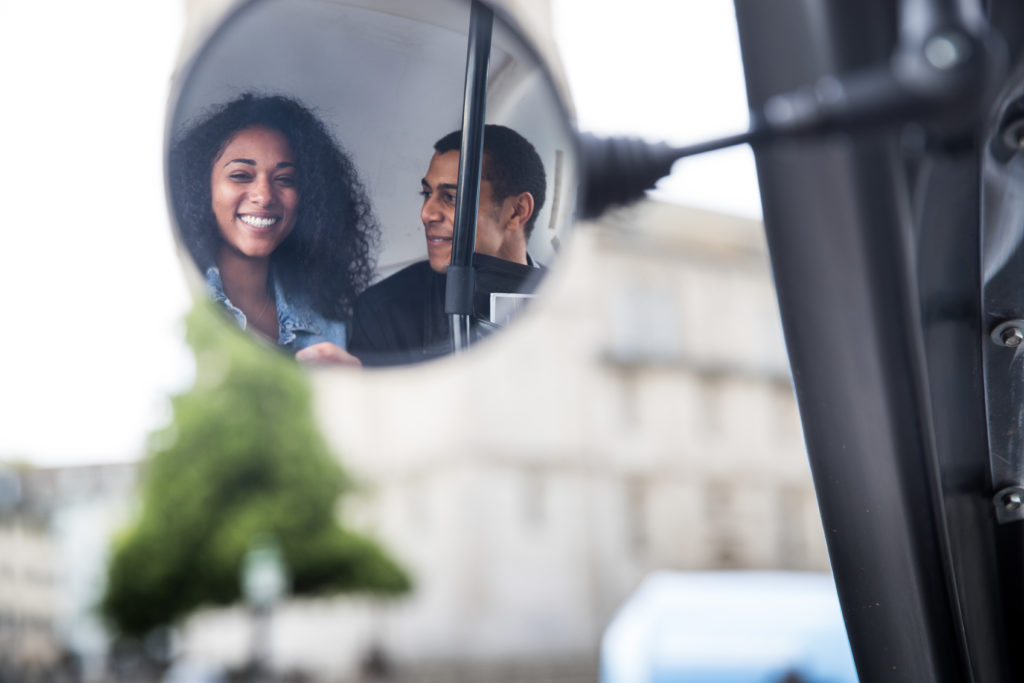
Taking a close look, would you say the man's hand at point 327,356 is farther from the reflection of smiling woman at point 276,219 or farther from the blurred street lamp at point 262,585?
the blurred street lamp at point 262,585

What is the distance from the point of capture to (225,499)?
2044cm

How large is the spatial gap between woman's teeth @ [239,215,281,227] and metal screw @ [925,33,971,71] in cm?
45

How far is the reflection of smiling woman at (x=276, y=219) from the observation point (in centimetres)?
69

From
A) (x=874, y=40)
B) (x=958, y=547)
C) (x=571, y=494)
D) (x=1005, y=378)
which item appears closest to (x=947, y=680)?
(x=958, y=547)

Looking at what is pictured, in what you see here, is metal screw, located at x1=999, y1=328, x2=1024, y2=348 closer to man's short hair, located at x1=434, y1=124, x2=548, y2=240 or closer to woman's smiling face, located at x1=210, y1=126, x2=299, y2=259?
man's short hair, located at x1=434, y1=124, x2=548, y2=240

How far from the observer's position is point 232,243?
0.72 m

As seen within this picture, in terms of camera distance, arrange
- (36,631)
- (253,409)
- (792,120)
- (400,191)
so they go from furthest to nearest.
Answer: (36,631), (253,409), (400,191), (792,120)

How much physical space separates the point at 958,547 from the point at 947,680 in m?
0.12

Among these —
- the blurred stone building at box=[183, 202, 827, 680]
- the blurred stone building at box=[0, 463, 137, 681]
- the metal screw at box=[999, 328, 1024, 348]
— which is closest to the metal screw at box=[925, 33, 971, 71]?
the metal screw at box=[999, 328, 1024, 348]

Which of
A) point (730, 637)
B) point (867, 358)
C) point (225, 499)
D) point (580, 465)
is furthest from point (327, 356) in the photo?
point (580, 465)

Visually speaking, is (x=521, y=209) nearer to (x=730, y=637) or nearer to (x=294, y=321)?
(x=294, y=321)

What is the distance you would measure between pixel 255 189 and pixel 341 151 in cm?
6

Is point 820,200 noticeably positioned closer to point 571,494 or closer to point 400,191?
point 400,191

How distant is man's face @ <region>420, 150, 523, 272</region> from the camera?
70 cm
